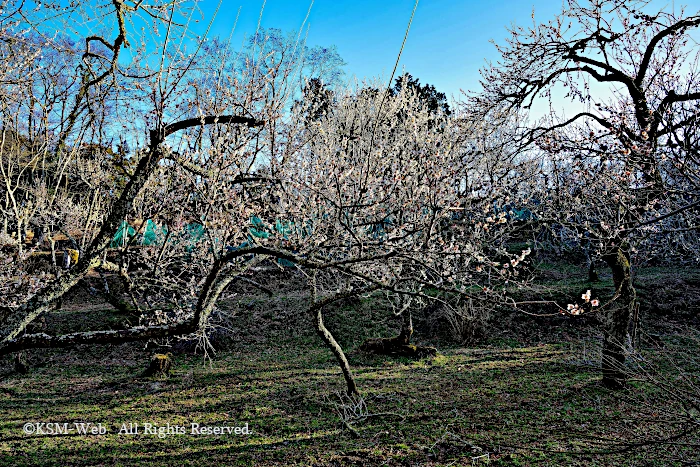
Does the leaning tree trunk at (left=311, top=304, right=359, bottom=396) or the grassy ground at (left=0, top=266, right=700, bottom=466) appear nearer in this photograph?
the grassy ground at (left=0, top=266, right=700, bottom=466)

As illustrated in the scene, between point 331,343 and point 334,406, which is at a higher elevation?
point 331,343

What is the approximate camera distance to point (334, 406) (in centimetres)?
559

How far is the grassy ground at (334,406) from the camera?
418cm

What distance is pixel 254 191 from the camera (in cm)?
515

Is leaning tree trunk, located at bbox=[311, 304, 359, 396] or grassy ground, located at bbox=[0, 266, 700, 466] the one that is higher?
leaning tree trunk, located at bbox=[311, 304, 359, 396]

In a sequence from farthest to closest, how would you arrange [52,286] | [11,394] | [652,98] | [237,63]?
[11,394]
[652,98]
[237,63]
[52,286]

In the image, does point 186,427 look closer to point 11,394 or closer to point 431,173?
point 11,394

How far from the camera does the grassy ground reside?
13.7 ft

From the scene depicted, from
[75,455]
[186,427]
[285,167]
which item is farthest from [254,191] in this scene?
[75,455]

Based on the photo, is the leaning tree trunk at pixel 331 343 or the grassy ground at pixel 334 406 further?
the leaning tree trunk at pixel 331 343

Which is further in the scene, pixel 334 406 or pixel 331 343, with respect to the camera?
pixel 334 406

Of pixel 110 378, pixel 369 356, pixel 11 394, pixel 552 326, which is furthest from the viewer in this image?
pixel 552 326

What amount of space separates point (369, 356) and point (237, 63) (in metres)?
5.97

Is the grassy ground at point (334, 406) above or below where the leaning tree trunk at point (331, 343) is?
below
